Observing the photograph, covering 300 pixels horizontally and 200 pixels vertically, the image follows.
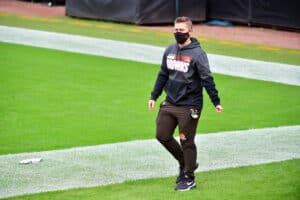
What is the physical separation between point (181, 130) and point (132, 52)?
1220 centimetres

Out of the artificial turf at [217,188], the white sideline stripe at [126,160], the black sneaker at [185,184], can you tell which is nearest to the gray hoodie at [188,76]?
the black sneaker at [185,184]

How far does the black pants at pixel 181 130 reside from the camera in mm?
9328

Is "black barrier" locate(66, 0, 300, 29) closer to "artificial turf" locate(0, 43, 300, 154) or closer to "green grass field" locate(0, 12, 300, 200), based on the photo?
"green grass field" locate(0, 12, 300, 200)

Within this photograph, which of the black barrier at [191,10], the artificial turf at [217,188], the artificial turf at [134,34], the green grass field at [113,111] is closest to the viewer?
the artificial turf at [217,188]

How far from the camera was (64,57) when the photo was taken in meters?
20.3

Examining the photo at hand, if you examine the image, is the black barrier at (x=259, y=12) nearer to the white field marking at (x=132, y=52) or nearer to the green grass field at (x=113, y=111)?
the green grass field at (x=113, y=111)

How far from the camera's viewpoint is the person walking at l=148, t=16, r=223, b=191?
9266 millimetres

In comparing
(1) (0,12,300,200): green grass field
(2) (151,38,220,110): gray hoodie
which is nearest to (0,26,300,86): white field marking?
(1) (0,12,300,200): green grass field

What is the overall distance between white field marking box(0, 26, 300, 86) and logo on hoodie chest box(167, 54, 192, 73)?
863 cm

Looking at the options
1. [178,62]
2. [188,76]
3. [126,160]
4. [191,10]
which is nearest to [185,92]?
[188,76]

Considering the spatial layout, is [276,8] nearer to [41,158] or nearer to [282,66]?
[282,66]

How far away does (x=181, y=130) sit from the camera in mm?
9336

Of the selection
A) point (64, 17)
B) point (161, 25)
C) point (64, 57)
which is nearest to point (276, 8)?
point (161, 25)

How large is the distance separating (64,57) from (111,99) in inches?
203
